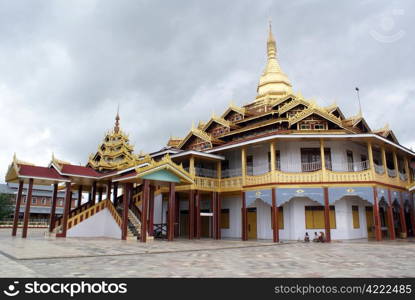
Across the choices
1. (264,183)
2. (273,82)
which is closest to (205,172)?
(264,183)

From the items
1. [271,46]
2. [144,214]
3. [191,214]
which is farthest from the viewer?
[271,46]

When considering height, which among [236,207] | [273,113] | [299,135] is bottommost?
[236,207]

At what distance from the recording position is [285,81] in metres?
33.4

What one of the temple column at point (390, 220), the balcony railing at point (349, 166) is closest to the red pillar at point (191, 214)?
the balcony railing at point (349, 166)

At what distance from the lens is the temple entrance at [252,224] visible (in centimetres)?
2339

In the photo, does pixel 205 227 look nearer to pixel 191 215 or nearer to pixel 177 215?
pixel 177 215

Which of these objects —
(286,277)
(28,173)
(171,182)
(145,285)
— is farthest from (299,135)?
(28,173)

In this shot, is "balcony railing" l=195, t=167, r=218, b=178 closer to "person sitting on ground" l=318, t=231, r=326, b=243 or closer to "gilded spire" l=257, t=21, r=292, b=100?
"person sitting on ground" l=318, t=231, r=326, b=243

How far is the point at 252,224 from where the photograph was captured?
23641 mm

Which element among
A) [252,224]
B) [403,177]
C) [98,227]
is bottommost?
[98,227]

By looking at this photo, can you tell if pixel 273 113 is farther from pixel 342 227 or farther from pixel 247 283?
pixel 247 283

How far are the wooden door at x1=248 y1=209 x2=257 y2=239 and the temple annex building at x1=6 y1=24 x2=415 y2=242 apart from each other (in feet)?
0.24

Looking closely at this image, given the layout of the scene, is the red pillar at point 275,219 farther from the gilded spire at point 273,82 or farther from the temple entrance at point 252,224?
the gilded spire at point 273,82

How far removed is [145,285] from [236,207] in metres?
18.4
